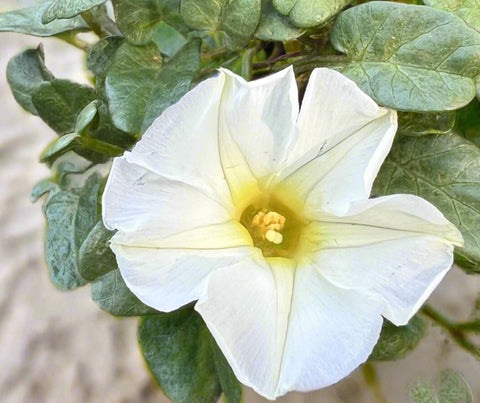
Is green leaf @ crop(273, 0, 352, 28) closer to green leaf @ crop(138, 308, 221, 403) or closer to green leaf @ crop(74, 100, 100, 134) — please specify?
green leaf @ crop(74, 100, 100, 134)

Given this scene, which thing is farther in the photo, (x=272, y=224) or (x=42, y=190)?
(x=42, y=190)

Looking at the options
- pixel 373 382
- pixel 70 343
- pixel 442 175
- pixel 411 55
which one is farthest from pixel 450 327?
pixel 70 343

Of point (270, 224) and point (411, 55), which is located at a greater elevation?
point (411, 55)

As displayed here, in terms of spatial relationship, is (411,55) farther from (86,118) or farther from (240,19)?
(86,118)

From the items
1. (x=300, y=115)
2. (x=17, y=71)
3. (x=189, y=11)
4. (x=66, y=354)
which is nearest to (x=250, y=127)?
(x=300, y=115)

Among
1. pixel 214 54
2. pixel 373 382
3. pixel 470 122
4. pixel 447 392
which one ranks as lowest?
pixel 373 382

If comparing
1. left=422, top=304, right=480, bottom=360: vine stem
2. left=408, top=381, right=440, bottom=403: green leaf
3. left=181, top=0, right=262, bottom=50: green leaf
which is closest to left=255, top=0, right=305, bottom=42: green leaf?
left=181, top=0, right=262, bottom=50: green leaf

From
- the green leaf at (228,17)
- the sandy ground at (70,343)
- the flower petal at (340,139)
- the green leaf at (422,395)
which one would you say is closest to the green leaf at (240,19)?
the green leaf at (228,17)
